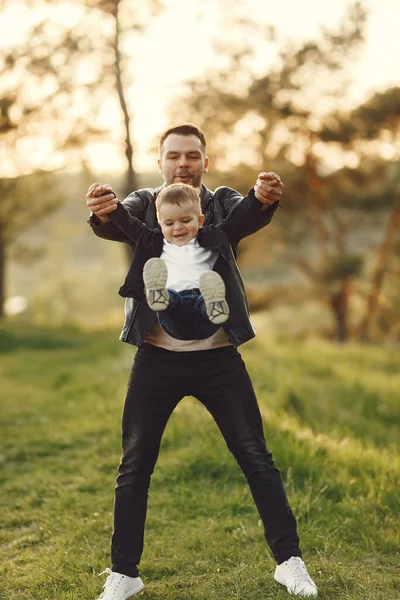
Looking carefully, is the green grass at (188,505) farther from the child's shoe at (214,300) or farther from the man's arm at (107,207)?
the man's arm at (107,207)

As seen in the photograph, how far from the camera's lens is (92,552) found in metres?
4.19

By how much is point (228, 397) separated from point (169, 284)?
2.03 feet

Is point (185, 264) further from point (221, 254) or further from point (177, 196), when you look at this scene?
point (177, 196)

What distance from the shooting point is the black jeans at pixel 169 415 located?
337 centimetres

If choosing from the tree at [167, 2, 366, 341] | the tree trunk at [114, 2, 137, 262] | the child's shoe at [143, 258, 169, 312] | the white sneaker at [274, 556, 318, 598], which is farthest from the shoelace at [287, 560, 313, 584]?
the tree at [167, 2, 366, 341]

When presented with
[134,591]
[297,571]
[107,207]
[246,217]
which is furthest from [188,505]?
[107,207]

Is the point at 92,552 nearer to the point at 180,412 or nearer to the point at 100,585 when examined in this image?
the point at 100,585

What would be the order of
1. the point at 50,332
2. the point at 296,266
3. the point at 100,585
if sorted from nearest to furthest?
1. the point at 100,585
2. the point at 50,332
3. the point at 296,266

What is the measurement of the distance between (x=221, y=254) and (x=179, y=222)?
27cm

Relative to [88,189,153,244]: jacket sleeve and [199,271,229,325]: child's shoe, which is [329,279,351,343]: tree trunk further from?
[199,271,229,325]: child's shoe

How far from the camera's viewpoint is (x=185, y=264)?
3.19m

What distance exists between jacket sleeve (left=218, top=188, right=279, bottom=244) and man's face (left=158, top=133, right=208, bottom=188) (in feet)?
0.87

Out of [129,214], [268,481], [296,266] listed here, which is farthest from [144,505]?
[296,266]

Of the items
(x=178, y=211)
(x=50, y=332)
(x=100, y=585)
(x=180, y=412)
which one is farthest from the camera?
(x=50, y=332)
